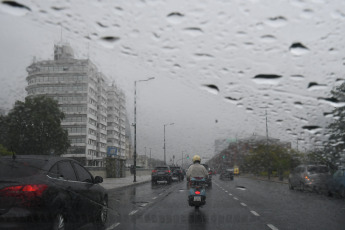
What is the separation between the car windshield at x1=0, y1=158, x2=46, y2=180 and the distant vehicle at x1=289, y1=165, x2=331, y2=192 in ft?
52.1

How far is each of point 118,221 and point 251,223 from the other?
10.1ft

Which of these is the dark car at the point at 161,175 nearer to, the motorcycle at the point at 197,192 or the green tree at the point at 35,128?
the green tree at the point at 35,128

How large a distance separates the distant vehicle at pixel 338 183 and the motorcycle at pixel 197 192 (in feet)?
26.5

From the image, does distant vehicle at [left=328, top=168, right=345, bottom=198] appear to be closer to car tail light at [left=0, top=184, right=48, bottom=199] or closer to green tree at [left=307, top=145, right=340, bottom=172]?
green tree at [left=307, top=145, right=340, bottom=172]

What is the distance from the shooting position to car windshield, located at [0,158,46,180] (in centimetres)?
529

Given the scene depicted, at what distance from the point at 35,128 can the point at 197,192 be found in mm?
24941

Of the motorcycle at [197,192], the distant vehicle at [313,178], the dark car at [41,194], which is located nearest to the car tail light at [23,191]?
the dark car at [41,194]

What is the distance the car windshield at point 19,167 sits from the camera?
5.29 m

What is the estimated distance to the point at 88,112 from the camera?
97625 mm

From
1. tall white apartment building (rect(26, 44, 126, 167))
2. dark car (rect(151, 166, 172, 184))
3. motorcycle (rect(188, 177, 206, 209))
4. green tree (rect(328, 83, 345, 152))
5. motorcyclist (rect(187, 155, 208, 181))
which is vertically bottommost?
dark car (rect(151, 166, 172, 184))

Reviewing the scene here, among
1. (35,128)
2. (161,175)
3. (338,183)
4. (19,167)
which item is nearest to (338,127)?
(338,183)

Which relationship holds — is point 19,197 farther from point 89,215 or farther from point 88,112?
point 88,112

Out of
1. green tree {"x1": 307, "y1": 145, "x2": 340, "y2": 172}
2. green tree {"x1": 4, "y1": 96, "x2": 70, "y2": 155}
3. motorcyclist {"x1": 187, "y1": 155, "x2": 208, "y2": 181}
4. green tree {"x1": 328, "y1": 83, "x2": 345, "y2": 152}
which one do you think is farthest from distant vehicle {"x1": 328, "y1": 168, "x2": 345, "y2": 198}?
green tree {"x1": 4, "y1": 96, "x2": 70, "y2": 155}

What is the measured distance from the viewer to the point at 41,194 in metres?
5.12
